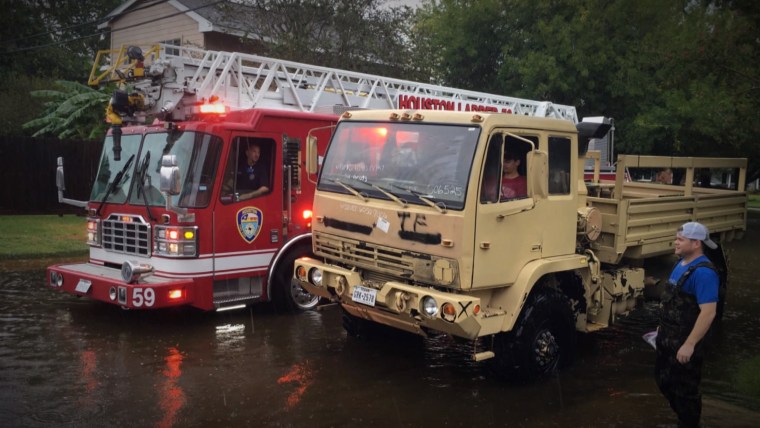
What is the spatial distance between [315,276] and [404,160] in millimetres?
1478

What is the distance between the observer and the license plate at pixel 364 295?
6223 mm

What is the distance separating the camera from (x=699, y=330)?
482 centimetres

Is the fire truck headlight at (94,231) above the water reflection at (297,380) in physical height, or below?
above

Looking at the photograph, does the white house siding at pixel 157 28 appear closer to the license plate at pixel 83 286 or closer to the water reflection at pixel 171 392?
the license plate at pixel 83 286

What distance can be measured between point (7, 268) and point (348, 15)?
1093 centimetres

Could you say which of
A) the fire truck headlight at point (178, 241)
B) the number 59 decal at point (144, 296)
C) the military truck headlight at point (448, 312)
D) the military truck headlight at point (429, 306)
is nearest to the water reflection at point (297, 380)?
the military truck headlight at point (429, 306)

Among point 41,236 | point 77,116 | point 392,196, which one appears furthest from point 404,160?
point 77,116

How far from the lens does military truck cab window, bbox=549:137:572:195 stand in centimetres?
662

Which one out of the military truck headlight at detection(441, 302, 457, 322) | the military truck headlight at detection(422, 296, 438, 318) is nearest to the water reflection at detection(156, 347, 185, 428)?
the military truck headlight at detection(422, 296, 438, 318)

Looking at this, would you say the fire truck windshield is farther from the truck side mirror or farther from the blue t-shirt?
the blue t-shirt

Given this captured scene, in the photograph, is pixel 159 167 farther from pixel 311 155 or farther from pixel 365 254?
pixel 365 254

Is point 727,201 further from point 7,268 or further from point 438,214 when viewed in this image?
point 7,268

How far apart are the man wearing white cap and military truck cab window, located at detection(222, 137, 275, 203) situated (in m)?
4.94

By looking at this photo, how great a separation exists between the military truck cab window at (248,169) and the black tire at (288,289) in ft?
2.98
